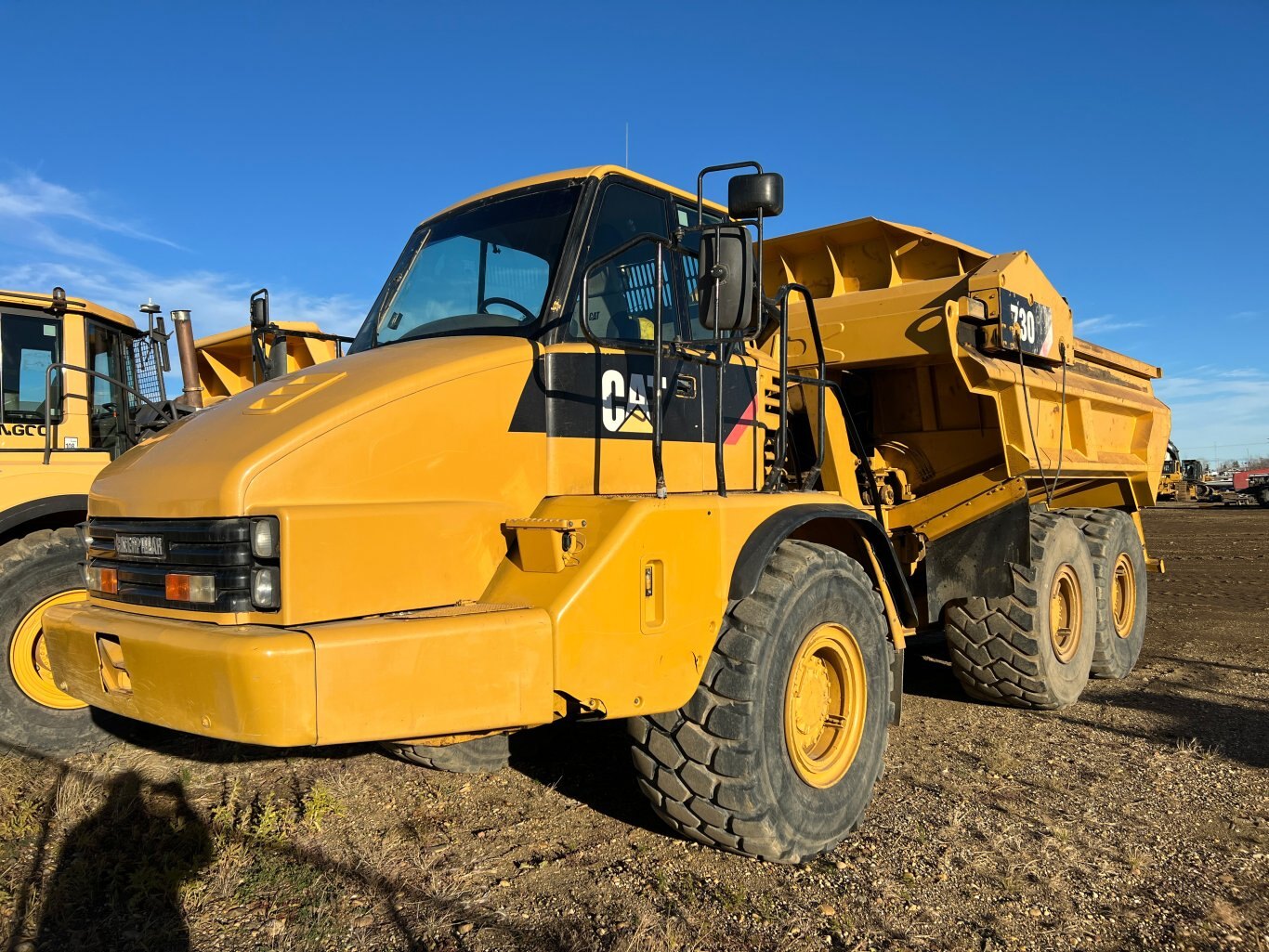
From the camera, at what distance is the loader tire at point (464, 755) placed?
420 cm

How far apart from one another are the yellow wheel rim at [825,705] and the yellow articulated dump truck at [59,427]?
107 inches

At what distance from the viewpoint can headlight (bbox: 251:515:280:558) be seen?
275 centimetres

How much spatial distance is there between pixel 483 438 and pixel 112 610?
1382 mm

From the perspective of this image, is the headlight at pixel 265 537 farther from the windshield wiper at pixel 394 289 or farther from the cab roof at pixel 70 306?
the cab roof at pixel 70 306

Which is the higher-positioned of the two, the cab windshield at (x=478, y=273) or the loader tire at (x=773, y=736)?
the cab windshield at (x=478, y=273)

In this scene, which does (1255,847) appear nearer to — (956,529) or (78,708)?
(956,529)

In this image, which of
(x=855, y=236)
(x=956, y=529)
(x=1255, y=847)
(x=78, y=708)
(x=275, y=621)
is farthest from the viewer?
(x=855, y=236)

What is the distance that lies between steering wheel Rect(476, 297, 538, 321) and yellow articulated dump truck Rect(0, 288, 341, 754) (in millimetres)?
1119

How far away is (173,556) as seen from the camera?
297 cm

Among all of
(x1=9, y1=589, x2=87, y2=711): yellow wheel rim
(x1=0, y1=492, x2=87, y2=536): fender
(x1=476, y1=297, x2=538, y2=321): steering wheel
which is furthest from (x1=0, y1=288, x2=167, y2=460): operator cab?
(x1=476, y1=297, x2=538, y2=321): steering wheel

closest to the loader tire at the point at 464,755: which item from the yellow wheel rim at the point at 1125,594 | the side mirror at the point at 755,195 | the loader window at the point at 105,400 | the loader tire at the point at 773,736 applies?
the loader tire at the point at 773,736

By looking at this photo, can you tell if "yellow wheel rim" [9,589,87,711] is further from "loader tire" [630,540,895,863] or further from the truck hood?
"loader tire" [630,540,895,863]

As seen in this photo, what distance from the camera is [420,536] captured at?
3020 millimetres

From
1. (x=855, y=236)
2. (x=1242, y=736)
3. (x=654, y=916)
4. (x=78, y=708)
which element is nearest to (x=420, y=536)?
(x=654, y=916)
